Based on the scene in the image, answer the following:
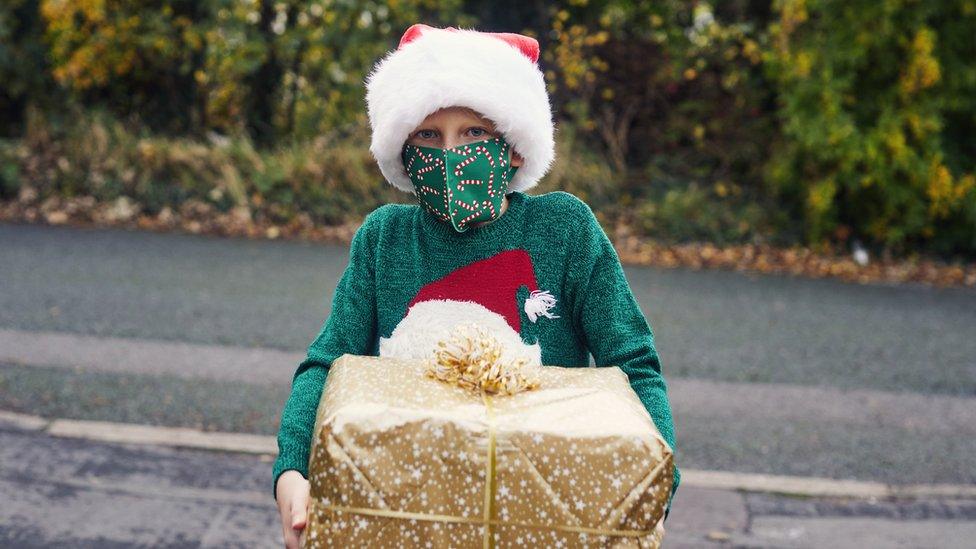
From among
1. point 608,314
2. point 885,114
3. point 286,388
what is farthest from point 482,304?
point 885,114

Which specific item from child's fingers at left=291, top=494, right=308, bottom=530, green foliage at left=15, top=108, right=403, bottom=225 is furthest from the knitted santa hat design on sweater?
green foliage at left=15, top=108, right=403, bottom=225

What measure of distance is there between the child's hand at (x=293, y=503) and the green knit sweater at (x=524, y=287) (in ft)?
0.78

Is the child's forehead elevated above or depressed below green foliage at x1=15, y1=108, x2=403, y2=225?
above

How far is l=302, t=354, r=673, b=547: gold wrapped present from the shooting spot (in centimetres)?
148

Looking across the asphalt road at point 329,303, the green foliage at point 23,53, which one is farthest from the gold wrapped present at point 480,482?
the green foliage at point 23,53

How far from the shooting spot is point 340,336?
77.4 inches

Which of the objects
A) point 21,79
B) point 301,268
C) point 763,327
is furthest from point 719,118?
point 21,79

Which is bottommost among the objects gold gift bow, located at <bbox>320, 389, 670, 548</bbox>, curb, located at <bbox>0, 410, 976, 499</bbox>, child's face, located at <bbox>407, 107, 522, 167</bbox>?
curb, located at <bbox>0, 410, 976, 499</bbox>

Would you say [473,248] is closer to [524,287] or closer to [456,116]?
[524,287]

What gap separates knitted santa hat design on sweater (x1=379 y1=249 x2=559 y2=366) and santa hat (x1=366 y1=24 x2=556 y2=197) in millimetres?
229

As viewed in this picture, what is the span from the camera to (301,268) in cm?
884

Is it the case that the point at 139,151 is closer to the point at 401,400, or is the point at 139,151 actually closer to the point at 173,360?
the point at 173,360

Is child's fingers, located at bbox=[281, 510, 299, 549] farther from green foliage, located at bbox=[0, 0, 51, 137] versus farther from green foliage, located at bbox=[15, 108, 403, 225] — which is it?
green foliage, located at bbox=[0, 0, 51, 137]

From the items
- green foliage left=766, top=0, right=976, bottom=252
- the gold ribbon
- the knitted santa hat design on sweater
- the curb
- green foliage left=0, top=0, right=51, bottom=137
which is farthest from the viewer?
green foliage left=0, top=0, right=51, bottom=137
